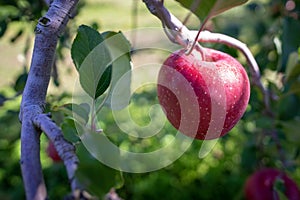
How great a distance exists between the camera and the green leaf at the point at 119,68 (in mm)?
693

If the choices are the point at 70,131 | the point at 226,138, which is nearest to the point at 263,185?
the point at 226,138

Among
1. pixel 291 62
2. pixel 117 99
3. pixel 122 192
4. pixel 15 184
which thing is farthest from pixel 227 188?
pixel 117 99

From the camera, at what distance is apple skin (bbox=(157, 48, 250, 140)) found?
2.14 ft

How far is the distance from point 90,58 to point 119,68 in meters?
0.07

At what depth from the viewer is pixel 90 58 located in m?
0.64

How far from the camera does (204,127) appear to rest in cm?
67

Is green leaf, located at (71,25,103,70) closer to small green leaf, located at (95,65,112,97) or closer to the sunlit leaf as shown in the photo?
small green leaf, located at (95,65,112,97)

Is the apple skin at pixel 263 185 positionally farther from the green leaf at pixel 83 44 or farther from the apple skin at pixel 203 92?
the green leaf at pixel 83 44

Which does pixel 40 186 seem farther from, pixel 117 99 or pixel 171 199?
pixel 171 199

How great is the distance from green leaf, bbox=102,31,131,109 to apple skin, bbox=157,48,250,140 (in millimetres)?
48

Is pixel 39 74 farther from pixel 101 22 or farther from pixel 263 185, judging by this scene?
pixel 101 22

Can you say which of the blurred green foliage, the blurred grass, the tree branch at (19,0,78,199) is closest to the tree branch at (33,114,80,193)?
the tree branch at (19,0,78,199)

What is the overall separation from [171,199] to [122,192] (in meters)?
0.28

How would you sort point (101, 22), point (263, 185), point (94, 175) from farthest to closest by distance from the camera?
point (101, 22) < point (263, 185) < point (94, 175)
